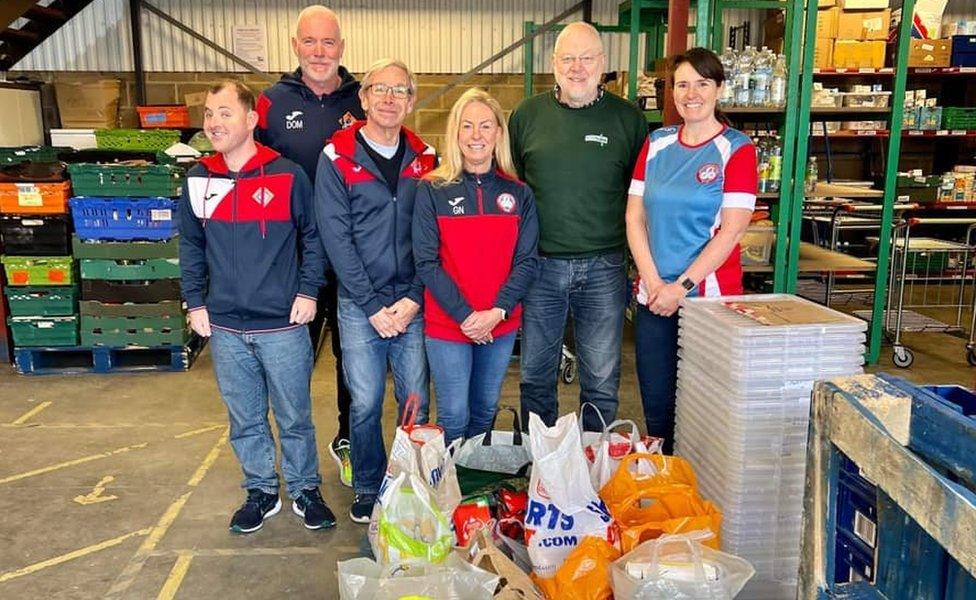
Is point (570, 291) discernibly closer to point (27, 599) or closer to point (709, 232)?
point (709, 232)

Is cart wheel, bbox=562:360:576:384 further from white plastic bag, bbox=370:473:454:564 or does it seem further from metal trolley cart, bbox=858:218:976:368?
white plastic bag, bbox=370:473:454:564

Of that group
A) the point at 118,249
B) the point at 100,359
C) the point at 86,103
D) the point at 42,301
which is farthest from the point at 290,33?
the point at 100,359

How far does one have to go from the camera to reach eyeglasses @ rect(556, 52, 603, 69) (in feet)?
8.98

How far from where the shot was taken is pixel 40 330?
506 cm

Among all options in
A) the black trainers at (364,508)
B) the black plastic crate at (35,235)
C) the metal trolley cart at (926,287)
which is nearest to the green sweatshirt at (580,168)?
the black trainers at (364,508)

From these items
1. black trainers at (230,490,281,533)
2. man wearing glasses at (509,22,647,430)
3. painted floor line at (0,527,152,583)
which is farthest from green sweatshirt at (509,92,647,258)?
painted floor line at (0,527,152,583)

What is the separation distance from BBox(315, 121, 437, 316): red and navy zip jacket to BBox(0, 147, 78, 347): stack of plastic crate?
3075 mm

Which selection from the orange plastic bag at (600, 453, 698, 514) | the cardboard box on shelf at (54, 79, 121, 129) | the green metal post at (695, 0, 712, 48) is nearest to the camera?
the orange plastic bag at (600, 453, 698, 514)

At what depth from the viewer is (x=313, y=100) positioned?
305 centimetres

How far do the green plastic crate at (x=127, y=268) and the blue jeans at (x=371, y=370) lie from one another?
2623mm

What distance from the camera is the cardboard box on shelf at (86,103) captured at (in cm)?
738

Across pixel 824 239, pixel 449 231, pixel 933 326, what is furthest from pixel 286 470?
pixel 824 239

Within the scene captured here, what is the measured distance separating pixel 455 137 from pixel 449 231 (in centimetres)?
31

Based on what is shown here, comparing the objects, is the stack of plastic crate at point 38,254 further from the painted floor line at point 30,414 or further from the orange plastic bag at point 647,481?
the orange plastic bag at point 647,481
